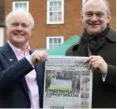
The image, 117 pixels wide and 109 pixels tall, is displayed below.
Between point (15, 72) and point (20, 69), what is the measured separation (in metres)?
0.04

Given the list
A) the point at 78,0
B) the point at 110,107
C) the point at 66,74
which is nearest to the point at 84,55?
the point at 66,74

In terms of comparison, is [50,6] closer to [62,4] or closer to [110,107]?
[62,4]

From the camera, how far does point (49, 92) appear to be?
2.80m

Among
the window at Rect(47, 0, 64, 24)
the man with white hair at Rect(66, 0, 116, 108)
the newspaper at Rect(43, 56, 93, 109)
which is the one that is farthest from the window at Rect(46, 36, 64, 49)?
the newspaper at Rect(43, 56, 93, 109)

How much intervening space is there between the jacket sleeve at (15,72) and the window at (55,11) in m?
20.5

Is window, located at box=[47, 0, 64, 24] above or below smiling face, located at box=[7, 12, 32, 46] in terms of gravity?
below

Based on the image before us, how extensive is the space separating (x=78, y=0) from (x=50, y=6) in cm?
183

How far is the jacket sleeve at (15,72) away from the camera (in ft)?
9.09

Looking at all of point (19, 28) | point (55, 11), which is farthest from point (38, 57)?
point (55, 11)

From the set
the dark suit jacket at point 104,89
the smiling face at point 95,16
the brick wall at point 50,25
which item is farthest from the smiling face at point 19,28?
the brick wall at point 50,25

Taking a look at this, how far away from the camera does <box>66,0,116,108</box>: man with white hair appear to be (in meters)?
2.83

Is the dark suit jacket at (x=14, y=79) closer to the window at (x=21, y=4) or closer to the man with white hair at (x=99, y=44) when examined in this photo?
the man with white hair at (x=99, y=44)

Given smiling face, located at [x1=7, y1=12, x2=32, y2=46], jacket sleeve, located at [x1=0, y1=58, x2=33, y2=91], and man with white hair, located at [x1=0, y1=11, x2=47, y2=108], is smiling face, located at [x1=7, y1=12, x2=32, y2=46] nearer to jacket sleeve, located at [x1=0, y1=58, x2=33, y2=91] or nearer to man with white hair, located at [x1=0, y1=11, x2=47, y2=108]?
man with white hair, located at [x1=0, y1=11, x2=47, y2=108]

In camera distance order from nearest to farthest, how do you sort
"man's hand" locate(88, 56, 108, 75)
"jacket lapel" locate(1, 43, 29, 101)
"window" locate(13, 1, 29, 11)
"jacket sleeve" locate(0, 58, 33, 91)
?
"man's hand" locate(88, 56, 108, 75) < "jacket sleeve" locate(0, 58, 33, 91) < "jacket lapel" locate(1, 43, 29, 101) < "window" locate(13, 1, 29, 11)
